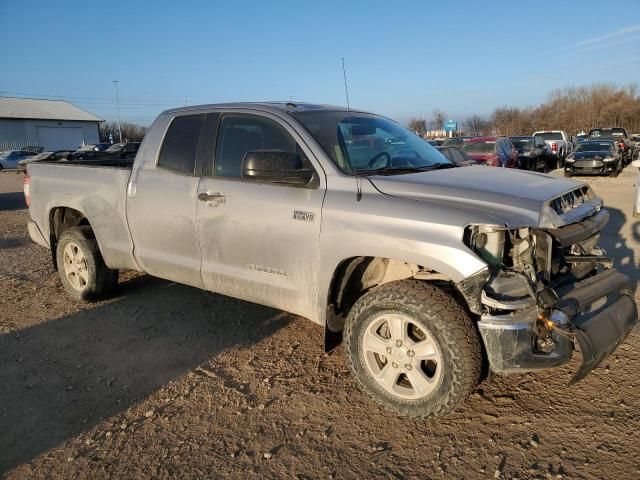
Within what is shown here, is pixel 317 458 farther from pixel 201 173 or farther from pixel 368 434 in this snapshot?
pixel 201 173

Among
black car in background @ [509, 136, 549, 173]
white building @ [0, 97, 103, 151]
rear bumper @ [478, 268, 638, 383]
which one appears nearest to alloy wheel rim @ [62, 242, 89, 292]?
rear bumper @ [478, 268, 638, 383]

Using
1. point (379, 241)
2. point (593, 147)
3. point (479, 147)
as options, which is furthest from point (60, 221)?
point (593, 147)

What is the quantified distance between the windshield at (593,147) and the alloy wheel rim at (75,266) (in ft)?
68.5

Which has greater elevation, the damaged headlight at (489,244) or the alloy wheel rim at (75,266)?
the damaged headlight at (489,244)

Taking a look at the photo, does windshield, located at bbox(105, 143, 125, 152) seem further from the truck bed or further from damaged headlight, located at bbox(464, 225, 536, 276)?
damaged headlight, located at bbox(464, 225, 536, 276)

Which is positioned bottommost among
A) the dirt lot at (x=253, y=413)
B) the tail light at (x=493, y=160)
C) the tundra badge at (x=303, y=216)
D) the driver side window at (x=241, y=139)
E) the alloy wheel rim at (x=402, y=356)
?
the dirt lot at (x=253, y=413)

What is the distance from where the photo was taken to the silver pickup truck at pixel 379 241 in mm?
2814

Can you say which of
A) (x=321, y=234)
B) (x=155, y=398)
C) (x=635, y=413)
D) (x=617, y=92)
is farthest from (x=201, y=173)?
(x=617, y=92)

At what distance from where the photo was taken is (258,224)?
12.0 feet

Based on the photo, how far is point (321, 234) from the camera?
11.0 feet

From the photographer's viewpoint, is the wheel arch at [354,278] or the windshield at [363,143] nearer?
the wheel arch at [354,278]

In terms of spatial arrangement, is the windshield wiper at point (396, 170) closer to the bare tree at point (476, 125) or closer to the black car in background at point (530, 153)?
the black car in background at point (530, 153)

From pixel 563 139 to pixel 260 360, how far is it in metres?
28.2

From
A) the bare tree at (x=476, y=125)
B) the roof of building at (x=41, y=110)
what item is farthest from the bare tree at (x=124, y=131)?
the bare tree at (x=476, y=125)
